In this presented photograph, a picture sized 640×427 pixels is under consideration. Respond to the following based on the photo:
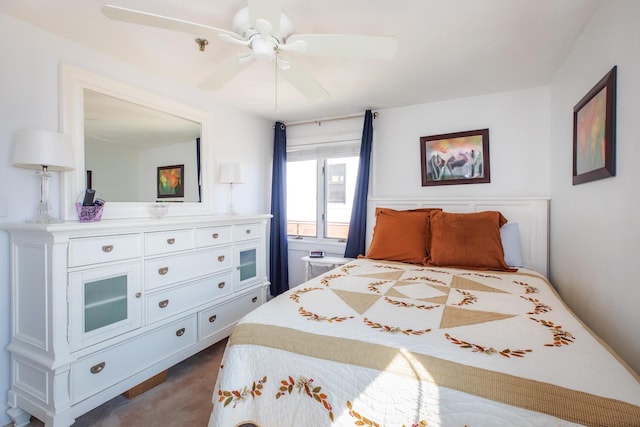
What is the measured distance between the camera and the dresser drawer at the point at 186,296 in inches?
78.8

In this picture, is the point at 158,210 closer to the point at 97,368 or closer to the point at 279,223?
the point at 97,368

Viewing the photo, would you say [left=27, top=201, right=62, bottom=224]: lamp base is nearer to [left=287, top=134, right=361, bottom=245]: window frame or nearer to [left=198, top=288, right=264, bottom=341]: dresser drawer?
[left=198, top=288, right=264, bottom=341]: dresser drawer

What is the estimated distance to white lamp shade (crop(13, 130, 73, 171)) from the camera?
1.62 metres

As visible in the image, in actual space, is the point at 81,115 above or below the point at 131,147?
above

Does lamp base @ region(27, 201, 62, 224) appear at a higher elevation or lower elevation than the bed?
higher

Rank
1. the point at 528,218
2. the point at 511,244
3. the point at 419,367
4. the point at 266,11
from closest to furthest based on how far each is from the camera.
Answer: the point at 419,367
the point at 266,11
the point at 511,244
the point at 528,218

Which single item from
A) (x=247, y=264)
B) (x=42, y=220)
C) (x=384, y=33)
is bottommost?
(x=247, y=264)

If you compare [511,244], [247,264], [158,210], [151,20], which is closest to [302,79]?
[151,20]

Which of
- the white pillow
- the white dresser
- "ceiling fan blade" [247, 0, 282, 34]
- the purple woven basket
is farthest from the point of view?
the white pillow

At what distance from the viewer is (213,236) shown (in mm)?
2453

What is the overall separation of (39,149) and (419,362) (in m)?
2.13

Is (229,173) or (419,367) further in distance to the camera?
(229,173)

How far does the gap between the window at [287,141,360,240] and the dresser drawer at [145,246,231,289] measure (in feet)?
4.72

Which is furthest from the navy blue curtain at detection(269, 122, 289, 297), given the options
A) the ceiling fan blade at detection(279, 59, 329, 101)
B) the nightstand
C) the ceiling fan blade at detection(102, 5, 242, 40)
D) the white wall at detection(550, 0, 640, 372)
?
the white wall at detection(550, 0, 640, 372)
